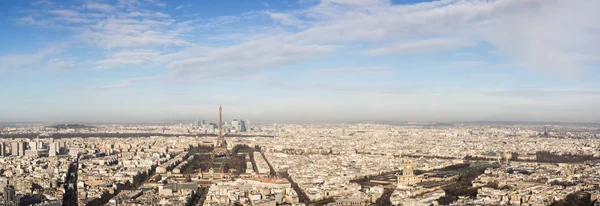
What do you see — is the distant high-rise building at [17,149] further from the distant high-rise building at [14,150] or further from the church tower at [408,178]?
the church tower at [408,178]

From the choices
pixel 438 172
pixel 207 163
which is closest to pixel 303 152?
pixel 207 163

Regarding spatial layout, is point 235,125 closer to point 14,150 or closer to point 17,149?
point 17,149

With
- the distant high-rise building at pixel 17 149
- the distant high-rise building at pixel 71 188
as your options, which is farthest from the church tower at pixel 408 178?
the distant high-rise building at pixel 17 149

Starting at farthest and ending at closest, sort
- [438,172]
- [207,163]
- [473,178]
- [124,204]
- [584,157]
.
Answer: [584,157] < [207,163] < [438,172] < [473,178] < [124,204]

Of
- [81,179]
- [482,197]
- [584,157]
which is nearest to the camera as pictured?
[482,197]

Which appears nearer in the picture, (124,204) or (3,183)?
(124,204)

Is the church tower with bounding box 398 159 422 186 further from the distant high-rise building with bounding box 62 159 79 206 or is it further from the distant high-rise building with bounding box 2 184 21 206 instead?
the distant high-rise building with bounding box 2 184 21 206

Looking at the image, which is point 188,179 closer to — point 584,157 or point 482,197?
point 482,197

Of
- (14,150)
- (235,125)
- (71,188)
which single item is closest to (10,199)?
(71,188)

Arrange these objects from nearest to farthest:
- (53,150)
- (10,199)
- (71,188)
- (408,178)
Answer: (10,199) < (71,188) < (408,178) < (53,150)

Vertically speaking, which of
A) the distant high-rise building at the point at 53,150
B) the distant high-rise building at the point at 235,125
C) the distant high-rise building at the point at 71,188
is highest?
the distant high-rise building at the point at 235,125

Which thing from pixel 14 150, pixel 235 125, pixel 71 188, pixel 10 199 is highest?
pixel 235 125
